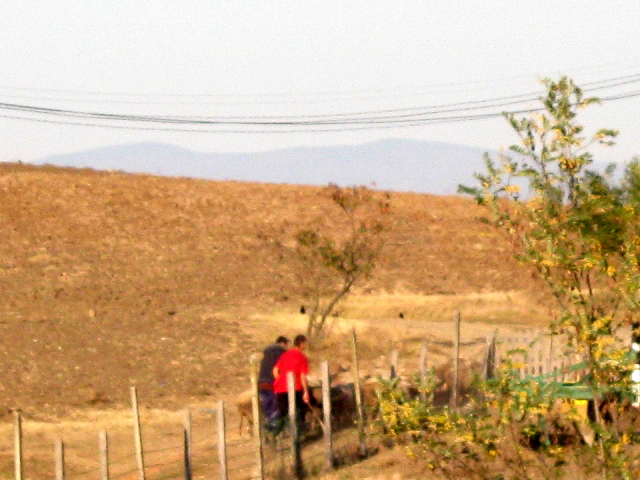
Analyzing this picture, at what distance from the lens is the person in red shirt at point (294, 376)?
14898 mm

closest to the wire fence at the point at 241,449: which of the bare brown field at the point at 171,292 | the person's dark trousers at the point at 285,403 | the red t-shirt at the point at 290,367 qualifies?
the person's dark trousers at the point at 285,403

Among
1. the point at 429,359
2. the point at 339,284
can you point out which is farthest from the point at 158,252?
the point at 429,359

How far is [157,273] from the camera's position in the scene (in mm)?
42281

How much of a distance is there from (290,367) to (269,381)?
1239mm

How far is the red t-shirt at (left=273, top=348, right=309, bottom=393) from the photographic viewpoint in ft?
48.9

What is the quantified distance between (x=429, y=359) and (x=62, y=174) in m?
34.0

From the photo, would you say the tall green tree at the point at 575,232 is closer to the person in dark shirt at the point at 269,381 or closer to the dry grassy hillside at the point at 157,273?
the person in dark shirt at the point at 269,381

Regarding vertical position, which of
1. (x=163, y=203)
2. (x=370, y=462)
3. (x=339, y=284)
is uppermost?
(x=163, y=203)

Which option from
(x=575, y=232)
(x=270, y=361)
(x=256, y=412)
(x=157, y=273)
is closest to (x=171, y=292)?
(x=157, y=273)

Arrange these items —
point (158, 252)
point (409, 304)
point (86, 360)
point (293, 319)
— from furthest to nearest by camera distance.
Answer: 1. point (158, 252)
2. point (409, 304)
3. point (293, 319)
4. point (86, 360)

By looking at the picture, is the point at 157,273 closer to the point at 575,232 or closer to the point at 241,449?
the point at 241,449

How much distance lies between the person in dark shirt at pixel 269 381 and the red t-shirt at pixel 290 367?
1.33 feet

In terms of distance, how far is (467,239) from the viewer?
4991cm

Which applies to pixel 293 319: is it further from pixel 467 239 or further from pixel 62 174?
pixel 62 174
